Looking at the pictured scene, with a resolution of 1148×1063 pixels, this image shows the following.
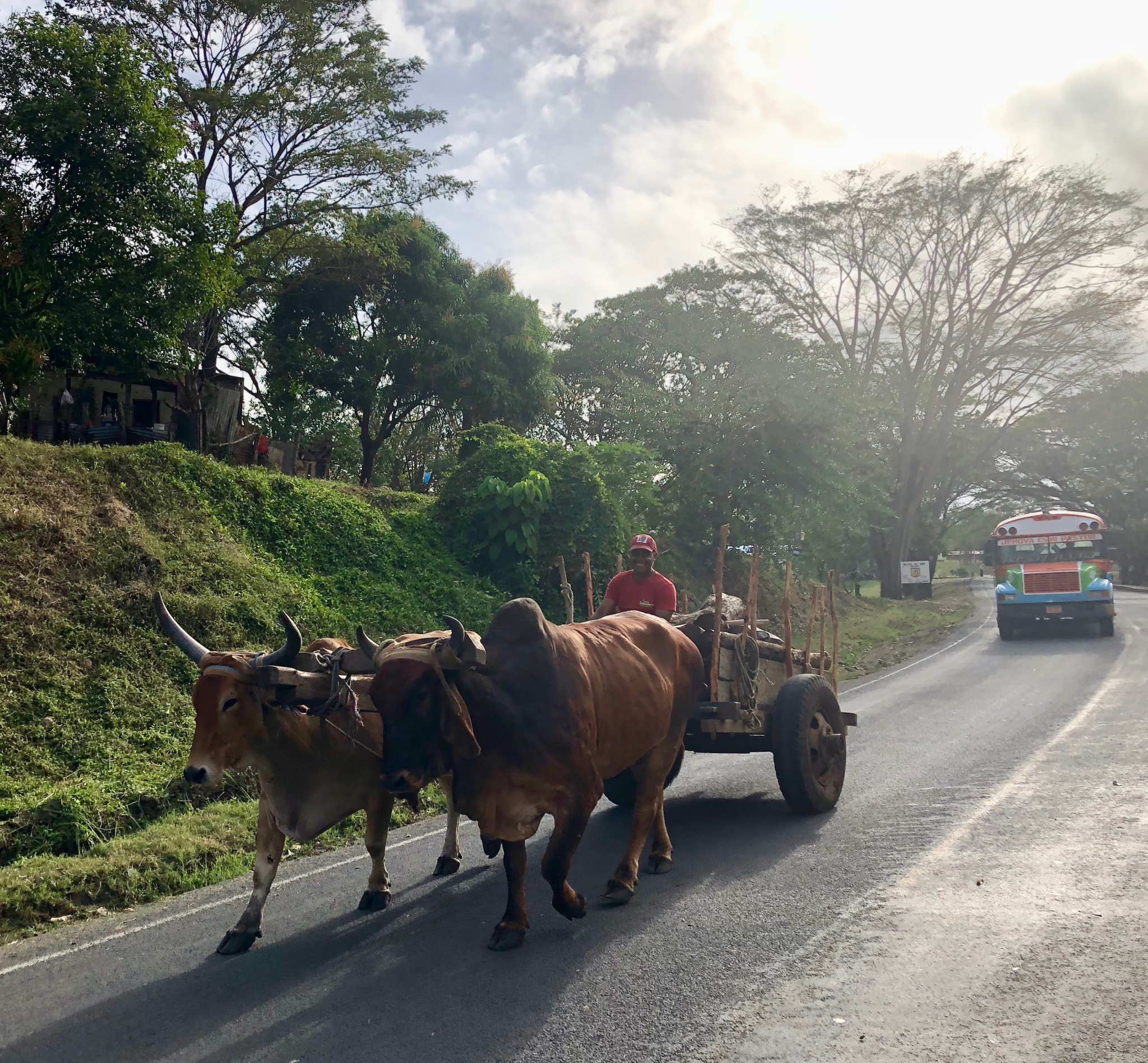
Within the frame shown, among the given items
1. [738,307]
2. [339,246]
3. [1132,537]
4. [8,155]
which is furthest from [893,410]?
[8,155]

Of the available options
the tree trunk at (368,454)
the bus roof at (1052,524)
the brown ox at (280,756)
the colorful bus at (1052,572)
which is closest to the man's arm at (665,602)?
the brown ox at (280,756)

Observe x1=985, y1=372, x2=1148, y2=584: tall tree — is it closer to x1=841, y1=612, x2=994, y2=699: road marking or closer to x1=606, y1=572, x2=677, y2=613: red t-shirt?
x1=841, y1=612, x2=994, y2=699: road marking

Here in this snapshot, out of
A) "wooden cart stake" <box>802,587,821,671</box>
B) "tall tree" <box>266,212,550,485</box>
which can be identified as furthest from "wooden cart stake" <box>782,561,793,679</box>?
"tall tree" <box>266,212,550,485</box>

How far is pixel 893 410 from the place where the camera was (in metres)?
34.2

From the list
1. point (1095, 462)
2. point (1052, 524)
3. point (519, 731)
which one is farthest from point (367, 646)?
point (1095, 462)

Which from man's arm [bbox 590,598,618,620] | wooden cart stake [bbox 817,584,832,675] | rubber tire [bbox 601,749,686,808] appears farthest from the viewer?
wooden cart stake [bbox 817,584,832,675]

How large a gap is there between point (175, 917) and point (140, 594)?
6.24 meters

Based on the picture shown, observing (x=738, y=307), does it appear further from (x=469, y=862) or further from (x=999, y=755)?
(x=469, y=862)

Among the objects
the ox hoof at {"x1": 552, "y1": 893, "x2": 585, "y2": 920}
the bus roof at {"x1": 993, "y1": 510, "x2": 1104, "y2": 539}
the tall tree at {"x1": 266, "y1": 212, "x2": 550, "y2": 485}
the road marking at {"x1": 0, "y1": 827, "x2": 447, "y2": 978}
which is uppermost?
the tall tree at {"x1": 266, "y1": 212, "x2": 550, "y2": 485}

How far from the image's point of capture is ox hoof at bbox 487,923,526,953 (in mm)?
5012

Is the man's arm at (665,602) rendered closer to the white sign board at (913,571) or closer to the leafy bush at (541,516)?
the leafy bush at (541,516)

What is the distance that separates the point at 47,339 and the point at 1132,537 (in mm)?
50788

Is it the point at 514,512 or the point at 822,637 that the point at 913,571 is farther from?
the point at 822,637

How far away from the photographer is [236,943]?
5.19 m
